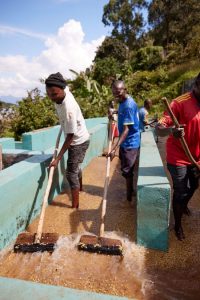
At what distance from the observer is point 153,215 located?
3.05 metres

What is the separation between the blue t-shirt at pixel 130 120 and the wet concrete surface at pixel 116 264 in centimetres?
106

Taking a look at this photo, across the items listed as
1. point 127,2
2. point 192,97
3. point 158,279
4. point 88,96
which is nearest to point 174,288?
point 158,279

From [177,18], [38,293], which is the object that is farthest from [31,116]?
[177,18]

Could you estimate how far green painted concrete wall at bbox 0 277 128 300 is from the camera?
4.83 ft

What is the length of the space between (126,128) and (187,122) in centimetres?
120

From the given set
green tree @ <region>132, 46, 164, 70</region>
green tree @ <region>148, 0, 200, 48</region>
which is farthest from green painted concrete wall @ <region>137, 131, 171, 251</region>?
green tree @ <region>148, 0, 200, 48</region>

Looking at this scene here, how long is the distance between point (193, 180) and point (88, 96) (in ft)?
38.0

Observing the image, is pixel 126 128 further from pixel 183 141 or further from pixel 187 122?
pixel 183 141

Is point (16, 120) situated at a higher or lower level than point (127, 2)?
lower

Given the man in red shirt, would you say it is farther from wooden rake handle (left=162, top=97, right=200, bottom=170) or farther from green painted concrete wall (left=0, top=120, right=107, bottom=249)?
green painted concrete wall (left=0, top=120, right=107, bottom=249)

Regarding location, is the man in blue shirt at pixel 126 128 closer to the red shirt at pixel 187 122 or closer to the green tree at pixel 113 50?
the red shirt at pixel 187 122

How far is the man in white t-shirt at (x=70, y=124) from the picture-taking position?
351cm

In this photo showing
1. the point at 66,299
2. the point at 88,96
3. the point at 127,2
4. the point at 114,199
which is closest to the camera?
the point at 66,299

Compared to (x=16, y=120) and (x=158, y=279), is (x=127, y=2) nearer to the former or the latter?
(x=16, y=120)
